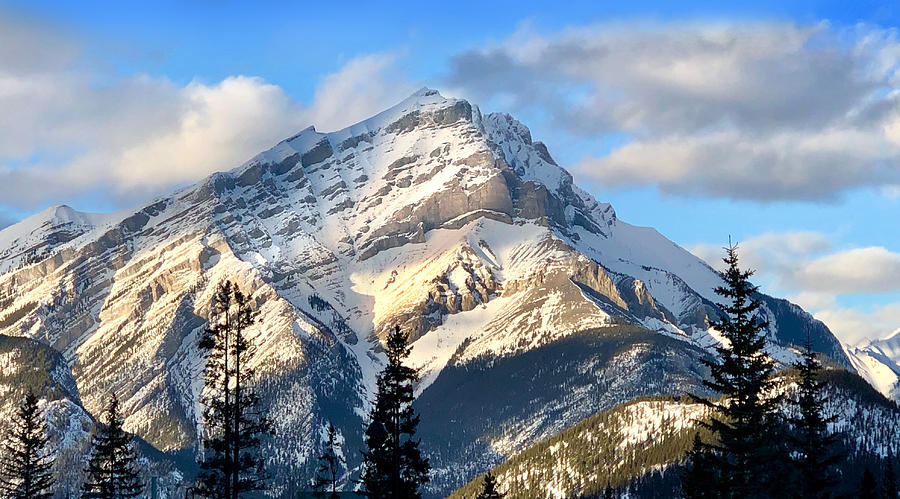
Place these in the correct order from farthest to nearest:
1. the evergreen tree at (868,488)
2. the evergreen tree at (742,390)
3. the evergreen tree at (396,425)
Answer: the evergreen tree at (868,488)
the evergreen tree at (396,425)
the evergreen tree at (742,390)

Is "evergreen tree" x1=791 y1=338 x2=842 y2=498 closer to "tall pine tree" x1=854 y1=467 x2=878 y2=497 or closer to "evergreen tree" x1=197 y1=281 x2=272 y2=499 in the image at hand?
"tall pine tree" x1=854 y1=467 x2=878 y2=497

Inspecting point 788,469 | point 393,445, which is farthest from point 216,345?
point 788,469

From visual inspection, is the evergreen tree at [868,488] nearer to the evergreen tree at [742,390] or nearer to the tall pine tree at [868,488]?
the tall pine tree at [868,488]

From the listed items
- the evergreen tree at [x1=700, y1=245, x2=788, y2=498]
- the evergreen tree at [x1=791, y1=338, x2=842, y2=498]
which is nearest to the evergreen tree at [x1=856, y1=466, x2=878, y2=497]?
the evergreen tree at [x1=791, y1=338, x2=842, y2=498]

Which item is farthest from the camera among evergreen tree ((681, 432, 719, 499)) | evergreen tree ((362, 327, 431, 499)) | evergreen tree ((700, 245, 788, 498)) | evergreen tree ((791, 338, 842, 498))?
evergreen tree ((681, 432, 719, 499))

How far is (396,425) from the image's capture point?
81.0 meters

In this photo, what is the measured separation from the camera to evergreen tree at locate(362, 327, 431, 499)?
80.2 metres

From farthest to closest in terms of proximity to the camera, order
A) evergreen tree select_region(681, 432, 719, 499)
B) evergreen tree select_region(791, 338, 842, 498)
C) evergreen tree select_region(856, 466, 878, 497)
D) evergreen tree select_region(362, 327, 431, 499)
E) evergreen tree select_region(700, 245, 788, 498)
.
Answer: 1. evergreen tree select_region(856, 466, 878, 497)
2. evergreen tree select_region(681, 432, 719, 499)
3. evergreen tree select_region(791, 338, 842, 498)
4. evergreen tree select_region(362, 327, 431, 499)
5. evergreen tree select_region(700, 245, 788, 498)

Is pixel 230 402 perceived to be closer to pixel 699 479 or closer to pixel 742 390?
pixel 742 390

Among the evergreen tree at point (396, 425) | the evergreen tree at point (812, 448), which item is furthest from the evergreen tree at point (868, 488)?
the evergreen tree at point (396, 425)

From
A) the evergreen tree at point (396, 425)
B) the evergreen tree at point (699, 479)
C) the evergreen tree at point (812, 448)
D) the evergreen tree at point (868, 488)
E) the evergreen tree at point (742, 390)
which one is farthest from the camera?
the evergreen tree at point (868, 488)

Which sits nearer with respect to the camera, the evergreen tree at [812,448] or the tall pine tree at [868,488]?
the evergreen tree at [812,448]

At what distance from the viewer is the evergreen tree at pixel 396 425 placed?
80188 mm

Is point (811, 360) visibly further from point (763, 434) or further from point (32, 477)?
point (32, 477)
